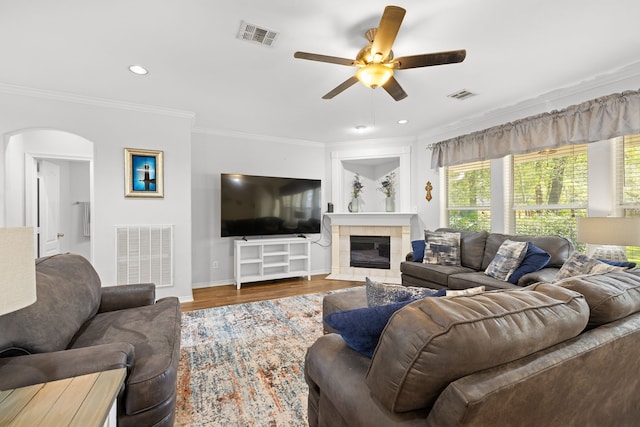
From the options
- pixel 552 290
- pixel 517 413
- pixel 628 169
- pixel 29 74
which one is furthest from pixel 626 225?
pixel 29 74

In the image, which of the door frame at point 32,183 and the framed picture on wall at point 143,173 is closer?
the framed picture on wall at point 143,173

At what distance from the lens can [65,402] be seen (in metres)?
0.95

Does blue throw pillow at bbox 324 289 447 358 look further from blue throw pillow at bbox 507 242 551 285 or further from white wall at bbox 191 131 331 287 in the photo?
white wall at bbox 191 131 331 287

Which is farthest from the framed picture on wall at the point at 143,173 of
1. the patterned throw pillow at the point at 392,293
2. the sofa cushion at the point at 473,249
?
the sofa cushion at the point at 473,249

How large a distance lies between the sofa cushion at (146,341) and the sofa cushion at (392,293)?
1.01 metres

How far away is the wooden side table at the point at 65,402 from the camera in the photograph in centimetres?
87

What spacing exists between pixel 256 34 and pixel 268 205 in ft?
9.71

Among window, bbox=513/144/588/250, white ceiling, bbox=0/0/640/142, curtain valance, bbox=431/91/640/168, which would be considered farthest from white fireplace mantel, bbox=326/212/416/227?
white ceiling, bbox=0/0/640/142

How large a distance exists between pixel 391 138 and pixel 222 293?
382 centimetres

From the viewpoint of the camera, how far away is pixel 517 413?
77 centimetres

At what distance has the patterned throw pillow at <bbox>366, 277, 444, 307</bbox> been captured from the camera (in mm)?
1257

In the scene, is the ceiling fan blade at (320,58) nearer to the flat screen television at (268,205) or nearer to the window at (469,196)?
the flat screen television at (268,205)

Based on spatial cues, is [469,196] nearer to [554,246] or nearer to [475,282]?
[554,246]

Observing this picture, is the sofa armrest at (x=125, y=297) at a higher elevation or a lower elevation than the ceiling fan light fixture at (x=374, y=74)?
lower
